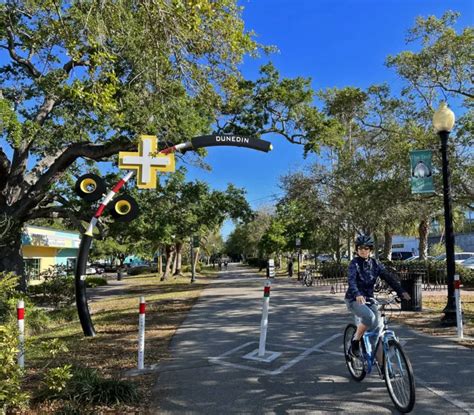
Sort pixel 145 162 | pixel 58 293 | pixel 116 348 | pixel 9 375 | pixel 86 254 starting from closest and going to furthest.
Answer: pixel 9 375 < pixel 116 348 < pixel 145 162 < pixel 86 254 < pixel 58 293

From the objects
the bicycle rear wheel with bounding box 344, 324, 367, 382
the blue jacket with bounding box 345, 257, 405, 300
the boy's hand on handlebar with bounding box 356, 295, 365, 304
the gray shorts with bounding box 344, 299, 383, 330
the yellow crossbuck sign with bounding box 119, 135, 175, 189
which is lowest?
the bicycle rear wheel with bounding box 344, 324, 367, 382

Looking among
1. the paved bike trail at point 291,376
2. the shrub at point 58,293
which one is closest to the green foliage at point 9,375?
the paved bike trail at point 291,376

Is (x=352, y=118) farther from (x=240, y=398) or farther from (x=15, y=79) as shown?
(x=240, y=398)

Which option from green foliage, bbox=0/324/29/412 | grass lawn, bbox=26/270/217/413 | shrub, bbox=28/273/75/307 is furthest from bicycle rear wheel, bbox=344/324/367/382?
shrub, bbox=28/273/75/307

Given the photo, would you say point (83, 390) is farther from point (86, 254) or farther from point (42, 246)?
point (42, 246)

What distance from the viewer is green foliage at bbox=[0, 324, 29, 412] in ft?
14.7

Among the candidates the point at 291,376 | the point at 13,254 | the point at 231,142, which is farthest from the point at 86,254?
the point at 13,254

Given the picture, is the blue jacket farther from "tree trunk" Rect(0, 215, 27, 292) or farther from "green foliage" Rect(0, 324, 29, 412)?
"tree trunk" Rect(0, 215, 27, 292)

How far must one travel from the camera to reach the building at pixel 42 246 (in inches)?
1268

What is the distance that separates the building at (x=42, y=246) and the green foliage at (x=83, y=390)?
26.4 metres

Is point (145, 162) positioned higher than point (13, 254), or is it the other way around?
point (145, 162)

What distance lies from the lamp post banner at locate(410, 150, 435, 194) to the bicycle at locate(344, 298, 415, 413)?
5720 millimetres

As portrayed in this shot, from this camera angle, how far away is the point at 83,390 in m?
5.16

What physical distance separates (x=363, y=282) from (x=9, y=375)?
402 centimetres
